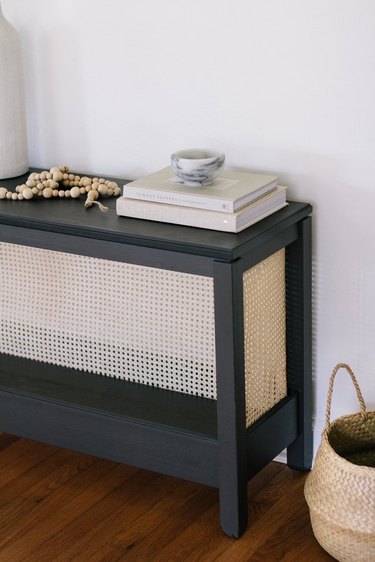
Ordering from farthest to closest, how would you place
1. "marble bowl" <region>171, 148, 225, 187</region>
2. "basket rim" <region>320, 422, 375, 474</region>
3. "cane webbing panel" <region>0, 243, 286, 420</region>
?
"cane webbing panel" <region>0, 243, 286, 420</region> < "marble bowl" <region>171, 148, 225, 187</region> < "basket rim" <region>320, 422, 375, 474</region>

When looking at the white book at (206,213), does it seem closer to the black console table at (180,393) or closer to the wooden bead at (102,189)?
the black console table at (180,393)

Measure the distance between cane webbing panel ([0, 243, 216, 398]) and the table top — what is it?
237 mm

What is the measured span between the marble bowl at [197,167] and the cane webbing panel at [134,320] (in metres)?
0.21

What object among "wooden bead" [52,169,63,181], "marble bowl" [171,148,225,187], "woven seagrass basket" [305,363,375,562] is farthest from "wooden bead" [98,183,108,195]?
"woven seagrass basket" [305,363,375,562]

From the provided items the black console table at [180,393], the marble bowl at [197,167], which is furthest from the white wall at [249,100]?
the marble bowl at [197,167]

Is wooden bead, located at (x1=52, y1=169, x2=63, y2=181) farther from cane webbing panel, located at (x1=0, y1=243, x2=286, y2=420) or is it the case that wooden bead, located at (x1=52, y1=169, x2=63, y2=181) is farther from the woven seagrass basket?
the woven seagrass basket

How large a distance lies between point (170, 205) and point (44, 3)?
657 mm

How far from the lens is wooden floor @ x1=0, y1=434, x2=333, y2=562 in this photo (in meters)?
1.92

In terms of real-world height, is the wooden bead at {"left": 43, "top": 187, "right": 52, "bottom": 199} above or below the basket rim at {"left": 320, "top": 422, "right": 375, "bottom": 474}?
above

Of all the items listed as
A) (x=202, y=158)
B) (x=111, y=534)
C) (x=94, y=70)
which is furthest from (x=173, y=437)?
(x=94, y=70)

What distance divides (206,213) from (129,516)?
2.24 ft

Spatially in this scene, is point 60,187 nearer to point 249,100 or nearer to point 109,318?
point 109,318

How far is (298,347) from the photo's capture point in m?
2.10

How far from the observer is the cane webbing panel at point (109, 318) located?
2.16 metres
